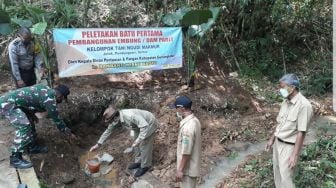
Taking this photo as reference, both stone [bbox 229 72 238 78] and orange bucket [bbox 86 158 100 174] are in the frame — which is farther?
stone [bbox 229 72 238 78]

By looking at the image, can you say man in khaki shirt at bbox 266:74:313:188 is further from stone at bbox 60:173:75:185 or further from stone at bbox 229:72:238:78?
stone at bbox 229:72:238:78

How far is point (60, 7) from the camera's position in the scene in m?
8.46

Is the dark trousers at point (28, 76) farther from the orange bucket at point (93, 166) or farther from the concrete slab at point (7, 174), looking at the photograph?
the orange bucket at point (93, 166)

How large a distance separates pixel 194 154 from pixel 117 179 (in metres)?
2.02

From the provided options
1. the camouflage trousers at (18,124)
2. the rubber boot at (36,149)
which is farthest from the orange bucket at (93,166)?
the camouflage trousers at (18,124)

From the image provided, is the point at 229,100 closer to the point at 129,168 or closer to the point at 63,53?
the point at 129,168

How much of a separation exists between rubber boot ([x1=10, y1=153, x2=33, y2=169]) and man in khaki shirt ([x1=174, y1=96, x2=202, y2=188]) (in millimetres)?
2167

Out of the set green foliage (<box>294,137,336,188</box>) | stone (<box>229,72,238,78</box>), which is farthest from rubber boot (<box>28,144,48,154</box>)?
stone (<box>229,72,238,78</box>)

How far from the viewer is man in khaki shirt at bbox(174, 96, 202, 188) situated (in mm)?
4543

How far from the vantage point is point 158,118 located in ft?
24.4

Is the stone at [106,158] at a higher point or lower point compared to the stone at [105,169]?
higher

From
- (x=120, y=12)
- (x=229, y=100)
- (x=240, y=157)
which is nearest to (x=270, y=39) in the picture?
(x=229, y=100)

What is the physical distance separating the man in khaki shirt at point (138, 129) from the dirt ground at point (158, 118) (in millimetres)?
234

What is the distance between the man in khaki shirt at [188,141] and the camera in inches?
179
